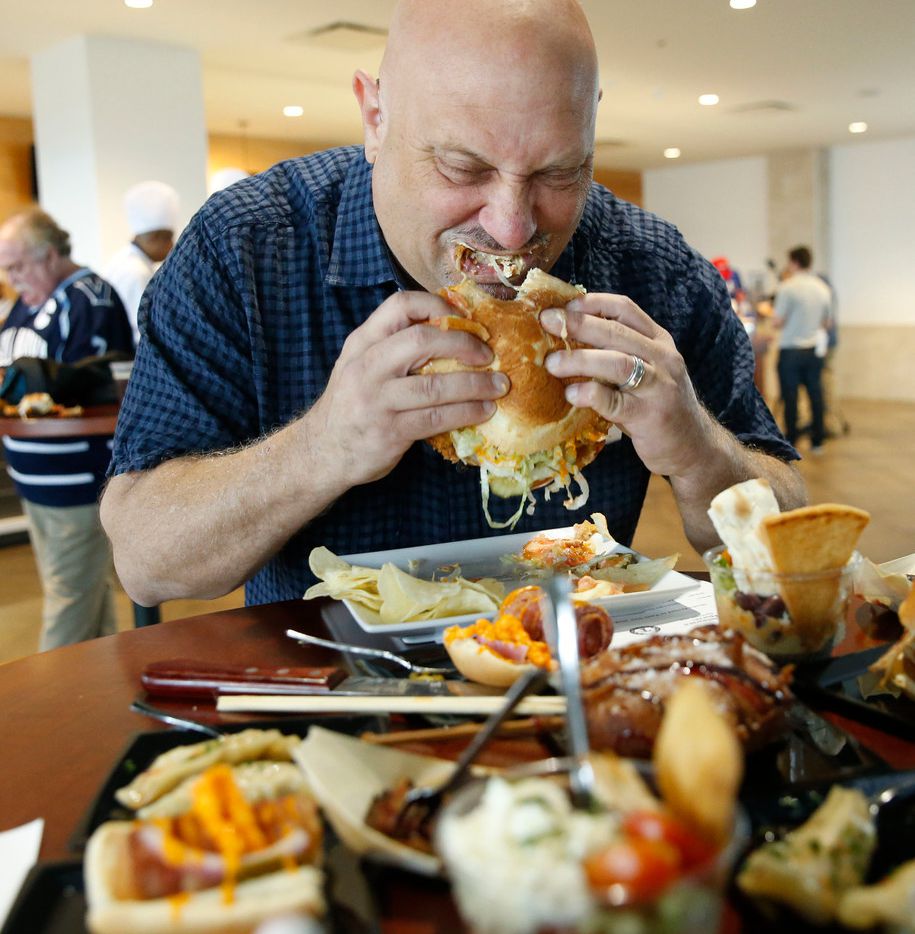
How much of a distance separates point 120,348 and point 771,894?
172 inches

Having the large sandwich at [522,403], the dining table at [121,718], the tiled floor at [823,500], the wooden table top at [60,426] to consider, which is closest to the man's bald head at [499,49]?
the large sandwich at [522,403]

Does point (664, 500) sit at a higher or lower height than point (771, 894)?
lower

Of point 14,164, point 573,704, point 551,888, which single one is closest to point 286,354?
point 573,704

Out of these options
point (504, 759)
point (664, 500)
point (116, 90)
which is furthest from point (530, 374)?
point (116, 90)

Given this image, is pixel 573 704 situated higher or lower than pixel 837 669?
higher

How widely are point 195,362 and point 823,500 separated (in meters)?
5.85

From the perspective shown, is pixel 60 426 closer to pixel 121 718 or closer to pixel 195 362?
pixel 195 362

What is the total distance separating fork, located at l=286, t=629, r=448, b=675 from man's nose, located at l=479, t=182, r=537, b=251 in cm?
69

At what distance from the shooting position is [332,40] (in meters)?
8.20

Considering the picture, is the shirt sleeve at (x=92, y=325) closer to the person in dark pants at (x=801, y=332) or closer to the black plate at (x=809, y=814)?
the black plate at (x=809, y=814)

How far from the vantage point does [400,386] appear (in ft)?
4.45

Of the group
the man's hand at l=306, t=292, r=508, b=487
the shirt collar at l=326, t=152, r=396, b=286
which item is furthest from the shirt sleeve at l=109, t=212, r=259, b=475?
the man's hand at l=306, t=292, r=508, b=487

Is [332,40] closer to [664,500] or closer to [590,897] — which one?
[664,500]

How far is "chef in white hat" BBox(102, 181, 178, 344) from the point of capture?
18.1ft
